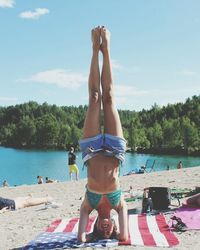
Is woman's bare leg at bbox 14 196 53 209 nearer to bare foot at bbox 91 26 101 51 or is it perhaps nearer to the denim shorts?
the denim shorts

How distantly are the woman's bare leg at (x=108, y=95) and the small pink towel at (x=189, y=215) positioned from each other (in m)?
2.72

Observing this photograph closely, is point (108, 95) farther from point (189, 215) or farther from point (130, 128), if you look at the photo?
point (130, 128)

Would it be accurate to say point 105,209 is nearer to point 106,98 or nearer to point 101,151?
point 101,151

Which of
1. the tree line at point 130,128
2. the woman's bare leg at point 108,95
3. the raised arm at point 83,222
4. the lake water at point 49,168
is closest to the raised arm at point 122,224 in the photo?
the raised arm at point 83,222

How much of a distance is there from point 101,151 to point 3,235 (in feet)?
10.6

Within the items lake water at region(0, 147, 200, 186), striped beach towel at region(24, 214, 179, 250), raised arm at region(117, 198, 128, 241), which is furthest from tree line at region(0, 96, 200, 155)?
raised arm at region(117, 198, 128, 241)

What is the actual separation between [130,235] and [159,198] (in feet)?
8.68

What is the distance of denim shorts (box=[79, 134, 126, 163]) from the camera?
301 inches

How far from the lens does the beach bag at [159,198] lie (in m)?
10.6

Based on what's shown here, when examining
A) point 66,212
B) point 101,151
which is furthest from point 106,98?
point 66,212

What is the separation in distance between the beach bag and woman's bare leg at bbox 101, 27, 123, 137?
3.34m

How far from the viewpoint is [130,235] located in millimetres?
8180

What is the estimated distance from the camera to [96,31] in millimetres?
7941

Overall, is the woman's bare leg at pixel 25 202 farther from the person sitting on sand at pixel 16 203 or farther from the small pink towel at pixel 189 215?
the small pink towel at pixel 189 215
